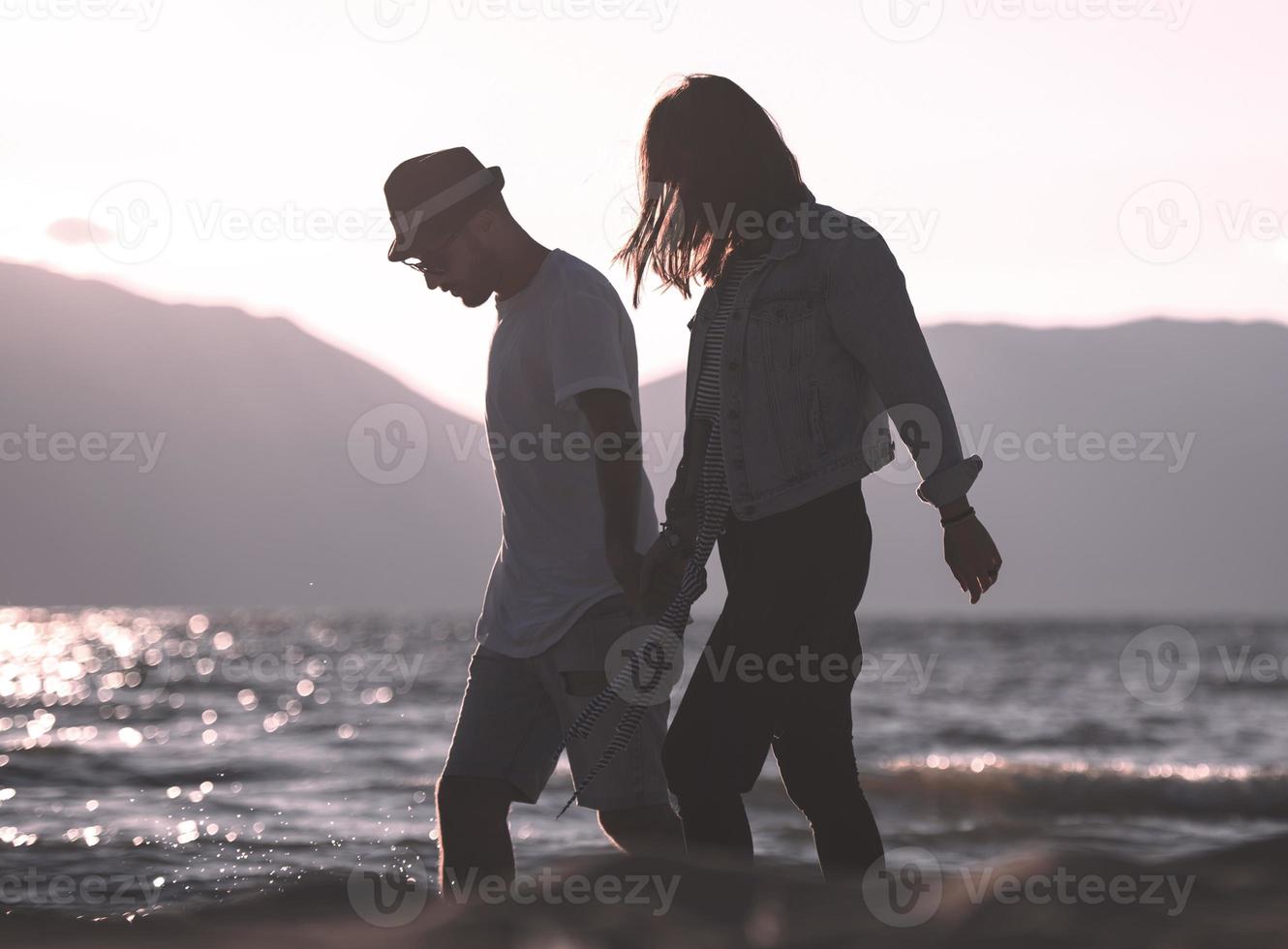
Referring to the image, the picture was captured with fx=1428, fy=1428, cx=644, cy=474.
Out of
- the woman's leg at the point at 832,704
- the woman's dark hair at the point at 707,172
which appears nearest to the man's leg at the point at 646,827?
the woman's leg at the point at 832,704

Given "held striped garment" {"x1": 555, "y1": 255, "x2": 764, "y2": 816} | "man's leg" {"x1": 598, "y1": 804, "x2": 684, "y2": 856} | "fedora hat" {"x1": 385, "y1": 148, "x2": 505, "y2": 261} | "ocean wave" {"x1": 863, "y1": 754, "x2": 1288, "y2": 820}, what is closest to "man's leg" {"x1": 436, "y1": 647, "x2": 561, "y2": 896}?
"man's leg" {"x1": 598, "y1": 804, "x2": 684, "y2": 856}

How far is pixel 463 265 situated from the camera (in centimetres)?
390

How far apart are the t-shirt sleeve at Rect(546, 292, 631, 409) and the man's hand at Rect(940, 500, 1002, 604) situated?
102cm

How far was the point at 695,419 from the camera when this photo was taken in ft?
11.4

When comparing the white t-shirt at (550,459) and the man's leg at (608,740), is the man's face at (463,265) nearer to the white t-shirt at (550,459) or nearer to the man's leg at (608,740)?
the white t-shirt at (550,459)

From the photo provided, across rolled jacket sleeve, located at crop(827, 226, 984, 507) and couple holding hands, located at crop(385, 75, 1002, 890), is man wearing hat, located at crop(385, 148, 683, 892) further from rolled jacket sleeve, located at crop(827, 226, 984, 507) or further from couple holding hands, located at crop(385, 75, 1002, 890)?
rolled jacket sleeve, located at crop(827, 226, 984, 507)

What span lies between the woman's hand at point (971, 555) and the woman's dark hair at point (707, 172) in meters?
0.89

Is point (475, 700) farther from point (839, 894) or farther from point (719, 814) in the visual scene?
point (839, 894)

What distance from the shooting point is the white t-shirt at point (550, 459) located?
3742 mm

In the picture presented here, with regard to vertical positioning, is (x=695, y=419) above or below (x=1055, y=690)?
above

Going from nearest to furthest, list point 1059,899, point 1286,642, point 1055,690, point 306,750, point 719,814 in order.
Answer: point 719,814, point 1059,899, point 306,750, point 1055,690, point 1286,642

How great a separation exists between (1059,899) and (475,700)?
5.39 ft

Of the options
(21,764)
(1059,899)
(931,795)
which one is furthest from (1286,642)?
(1059,899)

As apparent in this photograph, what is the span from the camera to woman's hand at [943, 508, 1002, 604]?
2.97 metres
